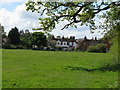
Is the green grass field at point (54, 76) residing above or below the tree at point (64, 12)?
below

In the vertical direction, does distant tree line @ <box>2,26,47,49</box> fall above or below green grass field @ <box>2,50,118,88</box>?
above

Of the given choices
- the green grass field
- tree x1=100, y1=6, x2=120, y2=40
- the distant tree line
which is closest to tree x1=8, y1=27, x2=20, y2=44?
the distant tree line

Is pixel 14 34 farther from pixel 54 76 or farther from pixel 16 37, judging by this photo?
pixel 54 76

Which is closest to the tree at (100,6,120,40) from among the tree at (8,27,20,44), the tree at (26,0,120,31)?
the tree at (26,0,120,31)

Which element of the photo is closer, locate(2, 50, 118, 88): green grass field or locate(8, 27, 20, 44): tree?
locate(2, 50, 118, 88): green grass field

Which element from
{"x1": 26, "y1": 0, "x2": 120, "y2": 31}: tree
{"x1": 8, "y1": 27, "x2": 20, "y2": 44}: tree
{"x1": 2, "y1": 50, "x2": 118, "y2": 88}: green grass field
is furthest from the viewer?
{"x1": 8, "y1": 27, "x2": 20, "y2": 44}: tree

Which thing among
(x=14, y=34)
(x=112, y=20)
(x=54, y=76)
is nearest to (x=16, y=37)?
(x=14, y=34)

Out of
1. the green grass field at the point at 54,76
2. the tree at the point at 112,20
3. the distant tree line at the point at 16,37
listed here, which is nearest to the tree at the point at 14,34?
the distant tree line at the point at 16,37

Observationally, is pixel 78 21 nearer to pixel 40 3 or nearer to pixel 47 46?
pixel 40 3

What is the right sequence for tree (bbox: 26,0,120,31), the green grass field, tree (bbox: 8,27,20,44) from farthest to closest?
tree (bbox: 8,27,20,44), the green grass field, tree (bbox: 26,0,120,31)

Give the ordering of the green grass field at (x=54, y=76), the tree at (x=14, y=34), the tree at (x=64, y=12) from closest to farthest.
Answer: the tree at (x=64, y=12) → the green grass field at (x=54, y=76) → the tree at (x=14, y=34)

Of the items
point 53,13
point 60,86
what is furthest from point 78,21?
point 60,86

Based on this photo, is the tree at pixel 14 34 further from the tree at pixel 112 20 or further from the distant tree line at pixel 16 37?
the tree at pixel 112 20

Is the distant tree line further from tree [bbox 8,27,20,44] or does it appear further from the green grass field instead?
the green grass field
